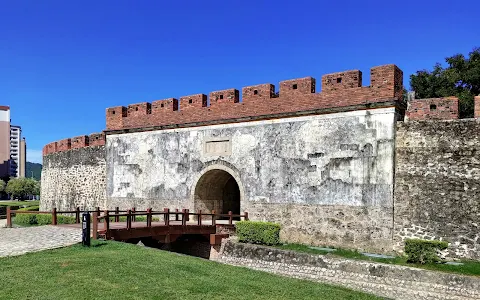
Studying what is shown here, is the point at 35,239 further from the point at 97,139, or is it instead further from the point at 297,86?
the point at 97,139

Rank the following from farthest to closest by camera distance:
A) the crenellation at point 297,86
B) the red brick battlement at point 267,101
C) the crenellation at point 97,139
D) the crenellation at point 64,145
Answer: the crenellation at point 64,145
the crenellation at point 97,139
the crenellation at point 297,86
the red brick battlement at point 267,101

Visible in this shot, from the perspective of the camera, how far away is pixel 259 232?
12.2m

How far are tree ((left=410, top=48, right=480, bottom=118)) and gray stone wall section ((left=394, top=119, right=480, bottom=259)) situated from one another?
8273 mm

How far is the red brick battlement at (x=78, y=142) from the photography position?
18938 mm

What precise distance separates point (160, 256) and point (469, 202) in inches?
287

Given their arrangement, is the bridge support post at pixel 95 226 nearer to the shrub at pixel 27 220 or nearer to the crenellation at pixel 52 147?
the shrub at pixel 27 220

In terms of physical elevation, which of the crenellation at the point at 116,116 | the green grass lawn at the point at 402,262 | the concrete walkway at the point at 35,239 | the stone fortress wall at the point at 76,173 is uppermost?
the crenellation at the point at 116,116

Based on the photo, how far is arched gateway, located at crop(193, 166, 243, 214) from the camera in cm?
1552

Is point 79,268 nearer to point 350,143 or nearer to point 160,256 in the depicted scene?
point 160,256

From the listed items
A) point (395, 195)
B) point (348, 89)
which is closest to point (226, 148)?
point (348, 89)

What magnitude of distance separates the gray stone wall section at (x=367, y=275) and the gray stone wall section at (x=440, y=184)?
189cm

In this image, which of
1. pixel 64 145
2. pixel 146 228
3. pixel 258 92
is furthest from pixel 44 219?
pixel 258 92

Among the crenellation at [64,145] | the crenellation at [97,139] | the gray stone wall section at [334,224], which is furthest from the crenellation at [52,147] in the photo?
the gray stone wall section at [334,224]

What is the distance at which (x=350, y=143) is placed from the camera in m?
12.1
